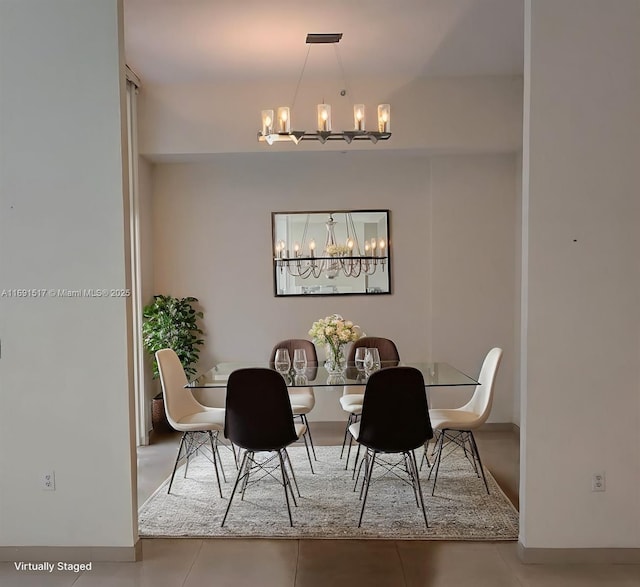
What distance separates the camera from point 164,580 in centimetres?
271

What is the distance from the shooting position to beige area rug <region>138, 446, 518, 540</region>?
318 centimetres

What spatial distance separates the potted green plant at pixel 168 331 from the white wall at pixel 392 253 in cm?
17

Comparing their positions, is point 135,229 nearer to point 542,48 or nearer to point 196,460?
point 196,460

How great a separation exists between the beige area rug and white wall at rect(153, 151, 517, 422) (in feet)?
5.05

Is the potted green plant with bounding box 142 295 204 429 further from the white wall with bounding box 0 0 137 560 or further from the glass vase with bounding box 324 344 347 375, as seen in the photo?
the white wall with bounding box 0 0 137 560

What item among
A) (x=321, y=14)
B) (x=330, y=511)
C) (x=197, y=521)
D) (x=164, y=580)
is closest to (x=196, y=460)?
(x=197, y=521)

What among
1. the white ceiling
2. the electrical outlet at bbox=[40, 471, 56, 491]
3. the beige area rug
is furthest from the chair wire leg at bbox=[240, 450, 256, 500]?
the white ceiling

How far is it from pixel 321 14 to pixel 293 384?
240cm

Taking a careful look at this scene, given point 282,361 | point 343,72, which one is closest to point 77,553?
point 282,361

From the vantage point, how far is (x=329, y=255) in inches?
215

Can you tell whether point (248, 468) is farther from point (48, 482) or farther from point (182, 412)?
point (48, 482)

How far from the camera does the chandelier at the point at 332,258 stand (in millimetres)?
5469

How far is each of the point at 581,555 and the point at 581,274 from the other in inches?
54.5

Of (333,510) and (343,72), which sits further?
(343,72)
